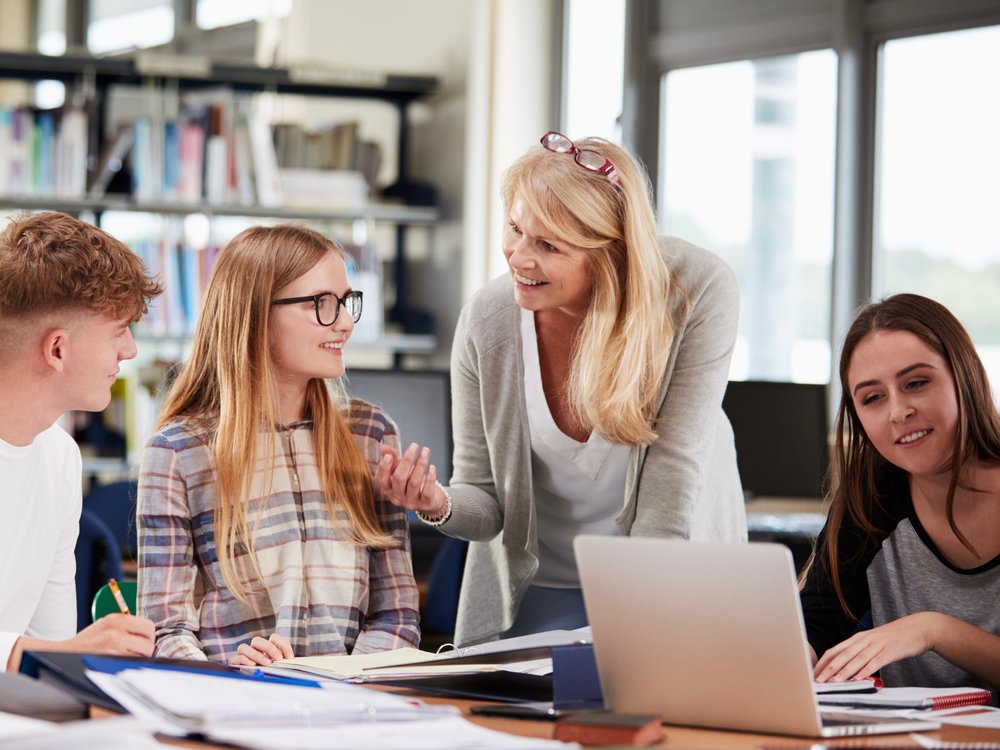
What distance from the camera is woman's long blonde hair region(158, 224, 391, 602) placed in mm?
2014

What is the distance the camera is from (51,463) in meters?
1.89

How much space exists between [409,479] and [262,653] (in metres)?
0.40

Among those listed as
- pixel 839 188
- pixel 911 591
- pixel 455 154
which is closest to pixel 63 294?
pixel 911 591

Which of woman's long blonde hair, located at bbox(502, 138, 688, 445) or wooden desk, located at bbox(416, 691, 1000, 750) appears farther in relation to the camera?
woman's long blonde hair, located at bbox(502, 138, 688, 445)

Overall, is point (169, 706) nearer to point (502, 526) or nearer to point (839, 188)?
point (502, 526)

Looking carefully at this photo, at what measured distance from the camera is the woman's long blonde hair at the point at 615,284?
2.06 meters

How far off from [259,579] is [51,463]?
1.15 feet

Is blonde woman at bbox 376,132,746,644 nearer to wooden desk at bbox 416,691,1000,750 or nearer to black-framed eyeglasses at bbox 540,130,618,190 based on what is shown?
black-framed eyeglasses at bbox 540,130,618,190

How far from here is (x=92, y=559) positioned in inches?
118

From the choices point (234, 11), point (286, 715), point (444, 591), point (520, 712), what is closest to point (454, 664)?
point (520, 712)

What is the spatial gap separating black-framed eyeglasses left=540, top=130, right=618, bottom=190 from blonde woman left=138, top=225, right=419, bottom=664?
41cm

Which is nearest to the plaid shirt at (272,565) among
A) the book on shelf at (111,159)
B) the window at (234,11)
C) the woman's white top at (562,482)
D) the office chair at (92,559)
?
the woman's white top at (562,482)

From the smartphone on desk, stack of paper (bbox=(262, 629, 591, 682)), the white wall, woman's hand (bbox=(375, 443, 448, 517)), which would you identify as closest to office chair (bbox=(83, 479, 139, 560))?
woman's hand (bbox=(375, 443, 448, 517))

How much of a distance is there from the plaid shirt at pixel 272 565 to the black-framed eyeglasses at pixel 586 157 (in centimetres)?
62
